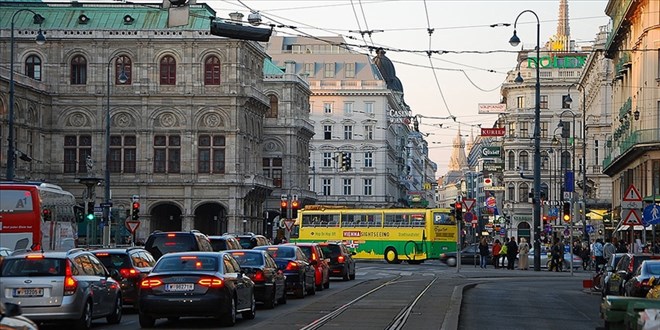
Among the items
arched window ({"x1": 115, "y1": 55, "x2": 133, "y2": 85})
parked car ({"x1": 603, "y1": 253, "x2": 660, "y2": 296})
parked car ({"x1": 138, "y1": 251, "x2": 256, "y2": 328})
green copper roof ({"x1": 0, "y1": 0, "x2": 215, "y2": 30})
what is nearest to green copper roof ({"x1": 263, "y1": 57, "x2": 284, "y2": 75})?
green copper roof ({"x1": 0, "y1": 0, "x2": 215, "y2": 30})

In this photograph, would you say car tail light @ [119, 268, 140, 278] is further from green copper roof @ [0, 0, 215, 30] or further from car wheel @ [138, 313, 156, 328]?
green copper roof @ [0, 0, 215, 30]

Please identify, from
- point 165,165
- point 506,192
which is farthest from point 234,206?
point 506,192

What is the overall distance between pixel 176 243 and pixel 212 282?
45.3 feet

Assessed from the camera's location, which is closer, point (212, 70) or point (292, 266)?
point (292, 266)

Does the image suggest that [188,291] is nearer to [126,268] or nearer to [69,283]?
[69,283]

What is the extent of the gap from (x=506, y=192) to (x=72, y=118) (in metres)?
59.4

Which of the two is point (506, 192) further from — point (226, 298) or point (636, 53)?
point (226, 298)

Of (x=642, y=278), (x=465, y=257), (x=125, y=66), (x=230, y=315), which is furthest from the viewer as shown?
(x=125, y=66)

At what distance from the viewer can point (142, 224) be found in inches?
3718

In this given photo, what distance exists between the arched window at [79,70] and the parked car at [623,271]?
66577mm

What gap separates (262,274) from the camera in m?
28.5

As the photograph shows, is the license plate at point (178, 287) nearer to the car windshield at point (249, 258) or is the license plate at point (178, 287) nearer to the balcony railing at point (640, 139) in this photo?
the car windshield at point (249, 258)

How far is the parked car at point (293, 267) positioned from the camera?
33.8m

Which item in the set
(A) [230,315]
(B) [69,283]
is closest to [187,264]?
(A) [230,315]
